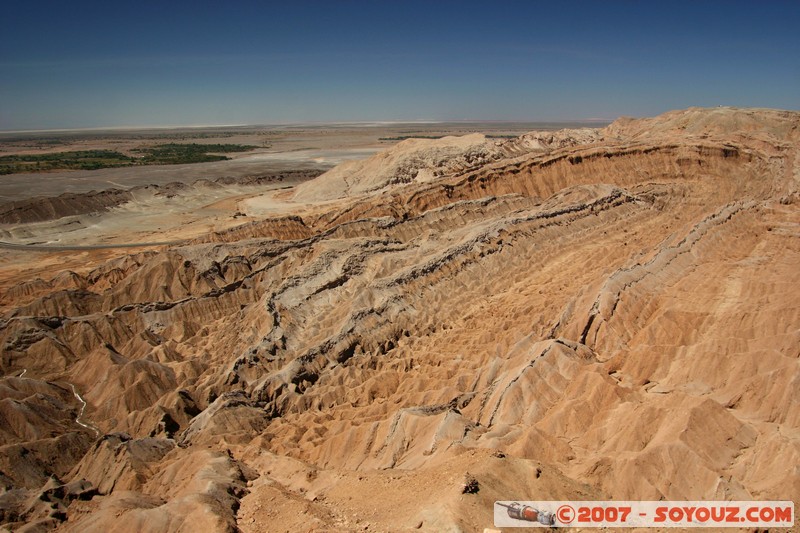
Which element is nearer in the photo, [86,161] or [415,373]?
[415,373]

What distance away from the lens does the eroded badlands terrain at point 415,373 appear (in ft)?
36.5

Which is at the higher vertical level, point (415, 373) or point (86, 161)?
point (86, 161)

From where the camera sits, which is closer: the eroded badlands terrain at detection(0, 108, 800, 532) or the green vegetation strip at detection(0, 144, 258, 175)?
the eroded badlands terrain at detection(0, 108, 800, 532)

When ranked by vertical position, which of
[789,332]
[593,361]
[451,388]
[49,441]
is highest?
[789,332]

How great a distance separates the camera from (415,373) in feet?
66.5

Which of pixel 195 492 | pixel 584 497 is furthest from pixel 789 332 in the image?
pixel 195 492

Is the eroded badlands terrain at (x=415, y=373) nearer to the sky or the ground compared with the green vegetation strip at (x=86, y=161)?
nearer to the ground

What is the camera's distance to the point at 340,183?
6981 centimetres

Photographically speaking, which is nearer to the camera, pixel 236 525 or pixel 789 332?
pixel 236 525

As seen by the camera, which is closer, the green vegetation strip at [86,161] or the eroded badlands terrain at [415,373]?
the eroded badlands terrain at [415,373]

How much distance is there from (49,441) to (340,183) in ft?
182

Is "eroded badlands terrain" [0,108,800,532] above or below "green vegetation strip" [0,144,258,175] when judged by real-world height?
below

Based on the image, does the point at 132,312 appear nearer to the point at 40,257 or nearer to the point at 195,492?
the point at 195,492

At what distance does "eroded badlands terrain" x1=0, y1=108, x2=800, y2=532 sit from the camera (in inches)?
438
